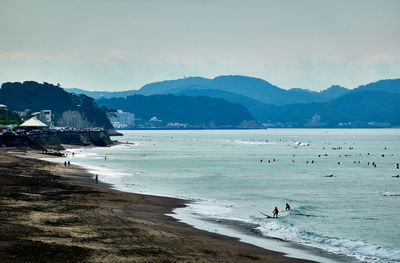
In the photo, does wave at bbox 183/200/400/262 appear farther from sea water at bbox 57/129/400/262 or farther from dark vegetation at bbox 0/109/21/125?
dark vegetation at bbox 0/109/21/125

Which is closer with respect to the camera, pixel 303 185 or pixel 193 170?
pixel 303 185

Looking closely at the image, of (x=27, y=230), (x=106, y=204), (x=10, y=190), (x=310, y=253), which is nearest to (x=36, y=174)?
(x=10, y=190)

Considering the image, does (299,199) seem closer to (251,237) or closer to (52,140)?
(251,237)

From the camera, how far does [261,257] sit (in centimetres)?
2791

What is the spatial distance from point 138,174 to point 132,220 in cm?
4534

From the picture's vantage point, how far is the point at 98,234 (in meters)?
29.1

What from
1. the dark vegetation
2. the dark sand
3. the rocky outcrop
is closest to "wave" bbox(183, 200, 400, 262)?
the dark sand

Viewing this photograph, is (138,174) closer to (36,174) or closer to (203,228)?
(36,174)

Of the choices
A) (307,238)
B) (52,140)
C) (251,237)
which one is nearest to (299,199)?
(307,238)

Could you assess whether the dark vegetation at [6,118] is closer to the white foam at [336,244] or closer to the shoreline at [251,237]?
the shoreline at [251,237]

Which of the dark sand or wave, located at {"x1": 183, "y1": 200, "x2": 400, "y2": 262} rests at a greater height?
the dark sand

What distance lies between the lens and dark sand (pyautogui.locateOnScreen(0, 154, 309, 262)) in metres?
24.2

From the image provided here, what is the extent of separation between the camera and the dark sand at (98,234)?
24.2 metres

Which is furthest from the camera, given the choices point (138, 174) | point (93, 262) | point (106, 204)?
point (138, 174)
